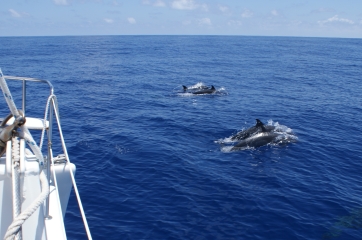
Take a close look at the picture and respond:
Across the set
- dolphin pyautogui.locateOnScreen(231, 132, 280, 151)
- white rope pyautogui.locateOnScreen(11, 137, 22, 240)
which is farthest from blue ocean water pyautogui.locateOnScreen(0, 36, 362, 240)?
white rope pyautogui.locateOnScreen(11, 137, 22, 240)

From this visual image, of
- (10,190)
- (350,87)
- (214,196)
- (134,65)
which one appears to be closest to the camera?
(10,190)

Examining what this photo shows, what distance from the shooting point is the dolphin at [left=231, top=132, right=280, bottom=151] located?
26.1m

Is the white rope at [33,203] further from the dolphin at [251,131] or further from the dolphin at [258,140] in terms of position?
the dolphin at [251,131]

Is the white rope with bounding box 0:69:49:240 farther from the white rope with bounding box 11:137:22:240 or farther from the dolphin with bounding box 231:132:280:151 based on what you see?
the dolphin with bounding box 231:132:280:151

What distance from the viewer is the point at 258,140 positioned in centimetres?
2675

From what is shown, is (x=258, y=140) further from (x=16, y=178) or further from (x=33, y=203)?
(x=33, y=203)

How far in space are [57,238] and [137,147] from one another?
19.1m

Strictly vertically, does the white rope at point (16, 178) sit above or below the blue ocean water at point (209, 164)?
above

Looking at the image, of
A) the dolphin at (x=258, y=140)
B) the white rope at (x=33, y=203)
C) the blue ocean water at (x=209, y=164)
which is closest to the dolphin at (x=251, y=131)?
the dolphin at (x=258, y=140)

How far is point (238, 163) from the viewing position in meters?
23.1

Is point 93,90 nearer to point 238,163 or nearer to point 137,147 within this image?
point 137,147

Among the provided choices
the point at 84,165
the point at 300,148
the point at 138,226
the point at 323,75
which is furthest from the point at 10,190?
the point at 323,75

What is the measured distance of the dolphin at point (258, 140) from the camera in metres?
26.1

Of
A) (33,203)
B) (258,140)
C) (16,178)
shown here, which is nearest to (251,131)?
(258,140)
